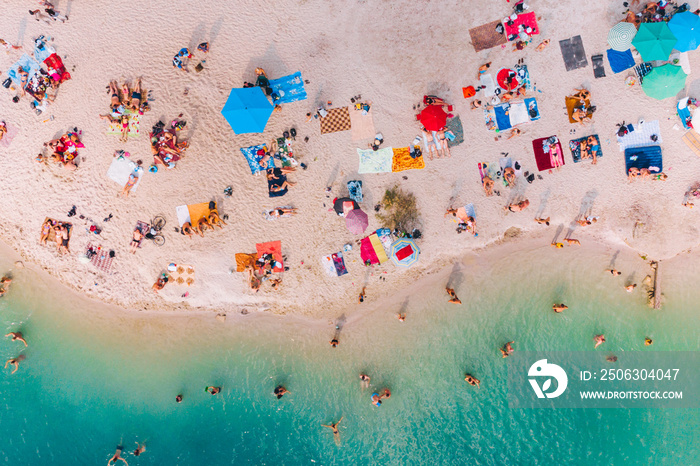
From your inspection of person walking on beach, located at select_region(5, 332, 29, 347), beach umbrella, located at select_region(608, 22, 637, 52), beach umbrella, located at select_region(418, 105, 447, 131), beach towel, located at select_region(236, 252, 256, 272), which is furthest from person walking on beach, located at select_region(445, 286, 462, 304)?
person walking on beach, located at select_region(5, 332, 29, 347)

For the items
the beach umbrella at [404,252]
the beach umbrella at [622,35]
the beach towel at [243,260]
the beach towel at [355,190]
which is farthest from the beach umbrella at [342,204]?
the beach umbrella at [622,35]

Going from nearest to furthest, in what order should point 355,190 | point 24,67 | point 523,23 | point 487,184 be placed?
point 523,23, point 487,184, point 355,190, point 24,67

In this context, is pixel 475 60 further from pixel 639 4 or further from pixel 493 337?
pixel 493 337

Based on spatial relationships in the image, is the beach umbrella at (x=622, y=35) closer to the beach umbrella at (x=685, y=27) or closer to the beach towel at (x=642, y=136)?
the beach umbrella at (x=685, y=27)

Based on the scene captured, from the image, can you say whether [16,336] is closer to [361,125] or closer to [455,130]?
[361,125]

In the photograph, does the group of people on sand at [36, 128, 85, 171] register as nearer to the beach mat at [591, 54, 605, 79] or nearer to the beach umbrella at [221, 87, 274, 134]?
the beach umbrella at [221, 87, 274, 134]

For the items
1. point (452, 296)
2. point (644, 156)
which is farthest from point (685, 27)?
point (452, 296)
